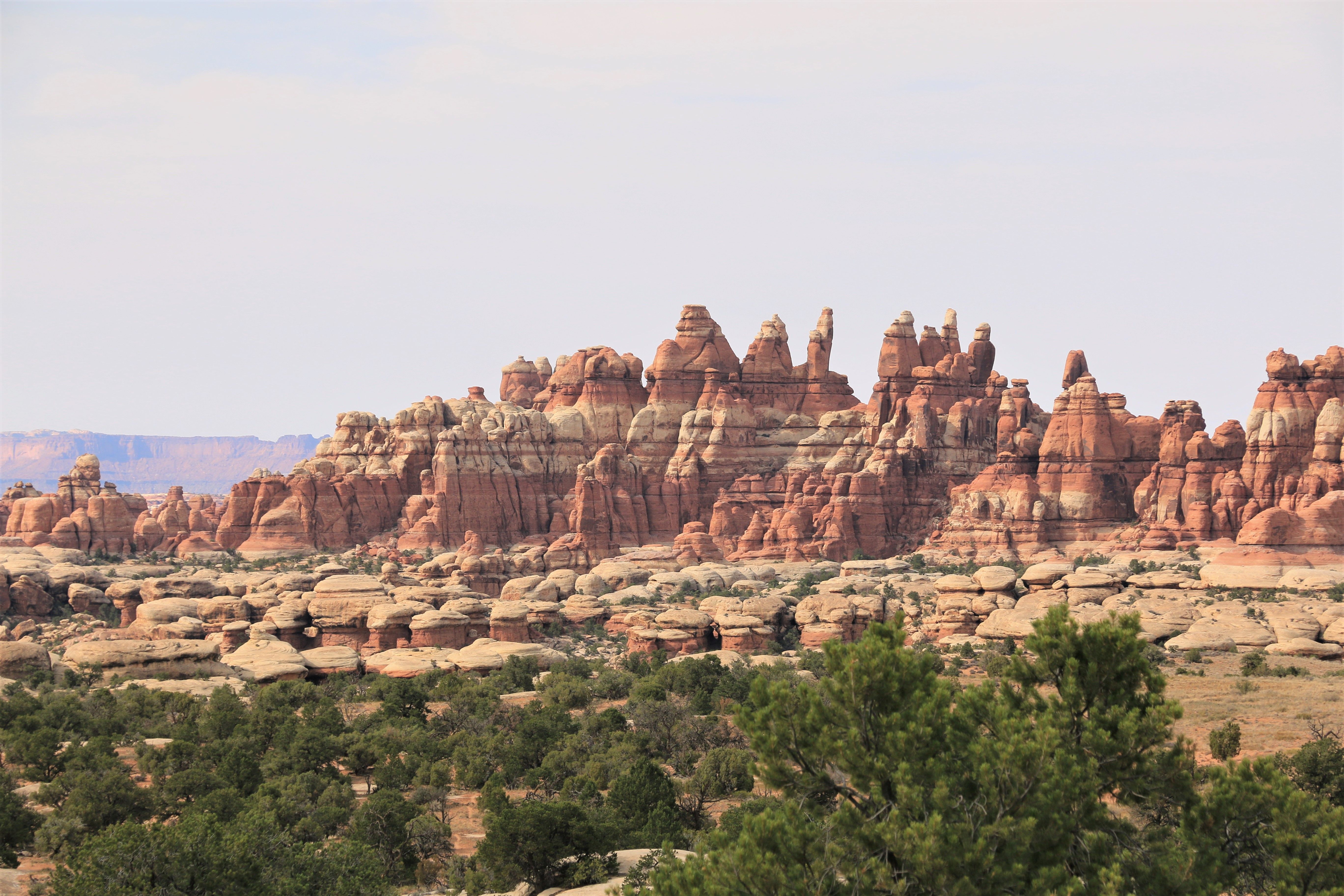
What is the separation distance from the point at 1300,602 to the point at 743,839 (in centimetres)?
5965

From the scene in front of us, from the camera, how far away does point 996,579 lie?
75.3m

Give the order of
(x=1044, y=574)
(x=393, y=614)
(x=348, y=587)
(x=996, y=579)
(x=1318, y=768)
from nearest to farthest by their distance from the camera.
Result: (x=1318, y=768) < (x=393, y=614) < (x=996, y=579) < (x=1044, y=574) < (x=348, y=587)

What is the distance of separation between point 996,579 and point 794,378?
179 ft

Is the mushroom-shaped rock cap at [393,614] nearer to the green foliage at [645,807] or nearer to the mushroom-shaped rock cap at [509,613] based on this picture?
the mushroom-shaped rock cap at [509,613]

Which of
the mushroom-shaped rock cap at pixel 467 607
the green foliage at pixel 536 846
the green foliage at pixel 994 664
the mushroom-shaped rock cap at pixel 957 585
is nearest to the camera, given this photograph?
the green foliage at pixel 536 846

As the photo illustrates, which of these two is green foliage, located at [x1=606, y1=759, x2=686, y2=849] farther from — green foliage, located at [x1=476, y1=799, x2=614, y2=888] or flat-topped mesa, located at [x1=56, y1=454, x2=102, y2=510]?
flat-topped mesa, located at [x1=56, y1=454, x2=102, y2=510]

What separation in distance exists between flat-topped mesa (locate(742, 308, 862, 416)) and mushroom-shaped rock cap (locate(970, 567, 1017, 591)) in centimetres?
5027

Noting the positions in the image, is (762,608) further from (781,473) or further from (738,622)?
(781,473)

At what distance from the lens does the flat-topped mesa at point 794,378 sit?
127 metres

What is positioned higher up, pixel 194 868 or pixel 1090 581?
pixel 194 868

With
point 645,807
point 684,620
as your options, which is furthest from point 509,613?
point 645,807

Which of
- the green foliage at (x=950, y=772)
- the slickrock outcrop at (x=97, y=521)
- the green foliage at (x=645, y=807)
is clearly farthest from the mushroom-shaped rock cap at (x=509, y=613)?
the green foliage at (x=950, y=772)

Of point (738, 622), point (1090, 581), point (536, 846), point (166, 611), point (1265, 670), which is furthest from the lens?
point (738, 622)

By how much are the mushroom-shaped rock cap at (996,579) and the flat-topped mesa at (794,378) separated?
165 ft
